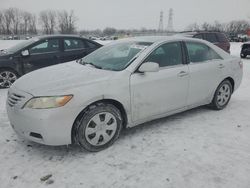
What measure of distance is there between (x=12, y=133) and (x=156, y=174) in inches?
95.4

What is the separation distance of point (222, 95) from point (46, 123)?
357 cm

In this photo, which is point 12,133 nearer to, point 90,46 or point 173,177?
point 173,177

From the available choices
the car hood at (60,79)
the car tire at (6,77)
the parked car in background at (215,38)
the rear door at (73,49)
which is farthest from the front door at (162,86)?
the parked car in background at (215,38)

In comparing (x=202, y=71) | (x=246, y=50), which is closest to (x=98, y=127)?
(x=202, y=71)

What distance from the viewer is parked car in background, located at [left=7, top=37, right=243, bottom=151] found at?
2984 mm

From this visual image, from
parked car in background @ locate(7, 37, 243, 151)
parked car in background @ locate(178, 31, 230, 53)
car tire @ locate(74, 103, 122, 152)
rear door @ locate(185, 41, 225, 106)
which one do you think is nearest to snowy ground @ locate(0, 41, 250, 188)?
car tire @ locate(74, 103, 122, 152)

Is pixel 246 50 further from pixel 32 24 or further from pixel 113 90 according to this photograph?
pixel 32 24

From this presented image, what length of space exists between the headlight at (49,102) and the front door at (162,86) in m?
0.99

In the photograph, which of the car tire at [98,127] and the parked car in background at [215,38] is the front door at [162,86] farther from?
the parked car in background at [215,38]

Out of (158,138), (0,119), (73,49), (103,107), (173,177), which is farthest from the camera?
(73,49)

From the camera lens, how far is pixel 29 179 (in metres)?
2.76

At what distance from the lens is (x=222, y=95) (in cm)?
495

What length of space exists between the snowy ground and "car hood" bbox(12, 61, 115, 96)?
0.89 m

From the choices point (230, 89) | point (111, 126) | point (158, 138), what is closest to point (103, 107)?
point (111, 126)
